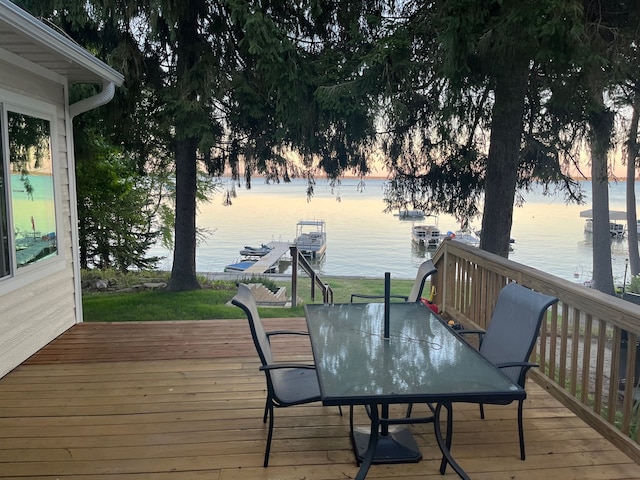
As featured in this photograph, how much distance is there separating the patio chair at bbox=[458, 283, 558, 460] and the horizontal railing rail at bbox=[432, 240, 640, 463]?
25cm

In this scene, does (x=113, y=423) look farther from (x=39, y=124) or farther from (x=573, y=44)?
(x=573, y=44)

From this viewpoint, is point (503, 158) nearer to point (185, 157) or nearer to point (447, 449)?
point (447, 449)

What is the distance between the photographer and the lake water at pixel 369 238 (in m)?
19.2

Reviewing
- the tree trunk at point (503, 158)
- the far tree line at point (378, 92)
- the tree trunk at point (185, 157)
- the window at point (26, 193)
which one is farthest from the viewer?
the tree trunk at point (185, 157)

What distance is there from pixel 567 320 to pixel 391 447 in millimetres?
1378

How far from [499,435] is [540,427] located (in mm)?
301

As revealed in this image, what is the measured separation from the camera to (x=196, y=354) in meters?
4.31

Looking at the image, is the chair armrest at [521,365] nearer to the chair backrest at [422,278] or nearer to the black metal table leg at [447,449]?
the black metal table leg at [447,449]

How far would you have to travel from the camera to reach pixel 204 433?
9.55 ft

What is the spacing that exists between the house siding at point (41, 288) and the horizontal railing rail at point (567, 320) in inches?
150

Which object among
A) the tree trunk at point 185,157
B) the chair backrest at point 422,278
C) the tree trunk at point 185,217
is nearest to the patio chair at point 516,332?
the chair backrest at point 422,278

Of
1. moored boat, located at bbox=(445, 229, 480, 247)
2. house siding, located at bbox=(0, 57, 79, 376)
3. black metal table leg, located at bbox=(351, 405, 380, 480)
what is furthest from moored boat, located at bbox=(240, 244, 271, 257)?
black metal table leg, located at bbox=(351, 405, 380, 480)

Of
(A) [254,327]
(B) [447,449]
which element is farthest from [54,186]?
(B) [447,449]

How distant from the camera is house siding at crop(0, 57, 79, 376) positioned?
3842mm
